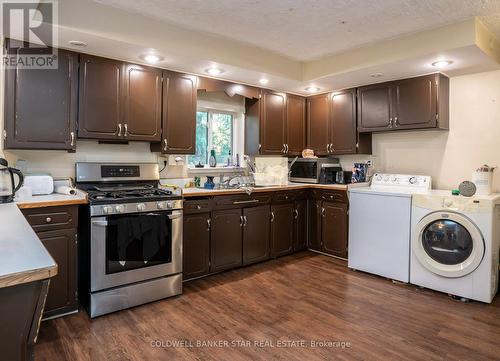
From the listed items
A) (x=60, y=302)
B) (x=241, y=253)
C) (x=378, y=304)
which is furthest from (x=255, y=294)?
(x=60, y=302)

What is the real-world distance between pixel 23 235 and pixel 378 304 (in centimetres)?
267

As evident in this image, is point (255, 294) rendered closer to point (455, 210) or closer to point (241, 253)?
point (241, 253)

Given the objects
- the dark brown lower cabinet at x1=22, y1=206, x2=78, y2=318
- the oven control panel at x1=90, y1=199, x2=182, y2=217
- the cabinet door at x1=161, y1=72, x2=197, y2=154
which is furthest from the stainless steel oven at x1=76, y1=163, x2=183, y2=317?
the cabinet door at x1=161, y1=72, x2=197, y2=154

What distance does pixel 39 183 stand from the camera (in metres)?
2.68

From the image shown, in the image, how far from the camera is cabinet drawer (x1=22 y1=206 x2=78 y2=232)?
233cm

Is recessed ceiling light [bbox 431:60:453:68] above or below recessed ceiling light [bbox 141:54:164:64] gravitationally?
above

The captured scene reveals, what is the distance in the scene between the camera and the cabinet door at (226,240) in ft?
11.2

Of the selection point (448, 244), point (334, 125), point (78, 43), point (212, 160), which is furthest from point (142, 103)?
point (448, 244)

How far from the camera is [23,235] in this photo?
4.39 ft

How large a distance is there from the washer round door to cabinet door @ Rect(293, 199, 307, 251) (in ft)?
4.81

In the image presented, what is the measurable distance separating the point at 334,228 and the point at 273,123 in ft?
5.12

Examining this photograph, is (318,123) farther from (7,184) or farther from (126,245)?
(7,184)

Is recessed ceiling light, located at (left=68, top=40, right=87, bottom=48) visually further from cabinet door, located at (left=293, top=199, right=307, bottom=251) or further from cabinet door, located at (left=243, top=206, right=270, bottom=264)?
cabinet door, located at (left=293, top=199, right=307, bottom=251)

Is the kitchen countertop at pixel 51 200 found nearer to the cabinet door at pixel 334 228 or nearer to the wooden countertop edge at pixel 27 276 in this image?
the wooden countertop edge at pixel 27 276
